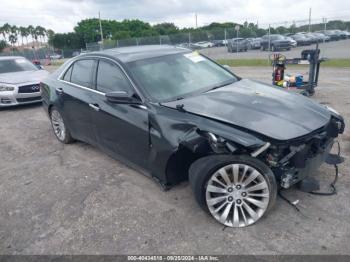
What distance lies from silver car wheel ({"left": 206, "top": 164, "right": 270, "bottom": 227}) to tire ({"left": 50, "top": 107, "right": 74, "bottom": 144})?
3.28 meters

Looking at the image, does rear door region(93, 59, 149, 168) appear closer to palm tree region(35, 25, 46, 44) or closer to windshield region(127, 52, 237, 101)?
windshield region(127, 52, 237, 101)

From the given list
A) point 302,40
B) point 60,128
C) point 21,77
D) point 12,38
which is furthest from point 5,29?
point 60,128

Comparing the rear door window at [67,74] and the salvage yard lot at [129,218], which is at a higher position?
the rear door window at [67,74]

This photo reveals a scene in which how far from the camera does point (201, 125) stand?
122 inches

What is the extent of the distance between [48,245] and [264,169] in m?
2.12

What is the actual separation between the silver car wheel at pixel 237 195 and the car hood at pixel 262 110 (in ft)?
1.35

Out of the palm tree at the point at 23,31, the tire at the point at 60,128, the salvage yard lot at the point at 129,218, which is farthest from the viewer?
the palm tree at the point at 23,31

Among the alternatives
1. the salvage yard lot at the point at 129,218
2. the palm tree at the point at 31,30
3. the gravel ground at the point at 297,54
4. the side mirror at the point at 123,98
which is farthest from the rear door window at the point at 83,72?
the palm tree at the point at 31,30

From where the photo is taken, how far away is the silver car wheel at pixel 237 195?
9.56ft

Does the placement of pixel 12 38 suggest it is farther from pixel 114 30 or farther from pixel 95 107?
pixel 95 107

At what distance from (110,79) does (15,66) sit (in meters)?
7.06

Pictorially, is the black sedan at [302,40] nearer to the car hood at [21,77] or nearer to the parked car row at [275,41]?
the parked car row at [275,41]

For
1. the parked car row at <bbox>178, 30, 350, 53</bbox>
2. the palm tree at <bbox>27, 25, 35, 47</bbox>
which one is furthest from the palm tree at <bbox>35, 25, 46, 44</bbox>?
the parked car row at <bbox>178, 30, 350, 53</bbox>

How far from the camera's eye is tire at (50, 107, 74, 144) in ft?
17.9
